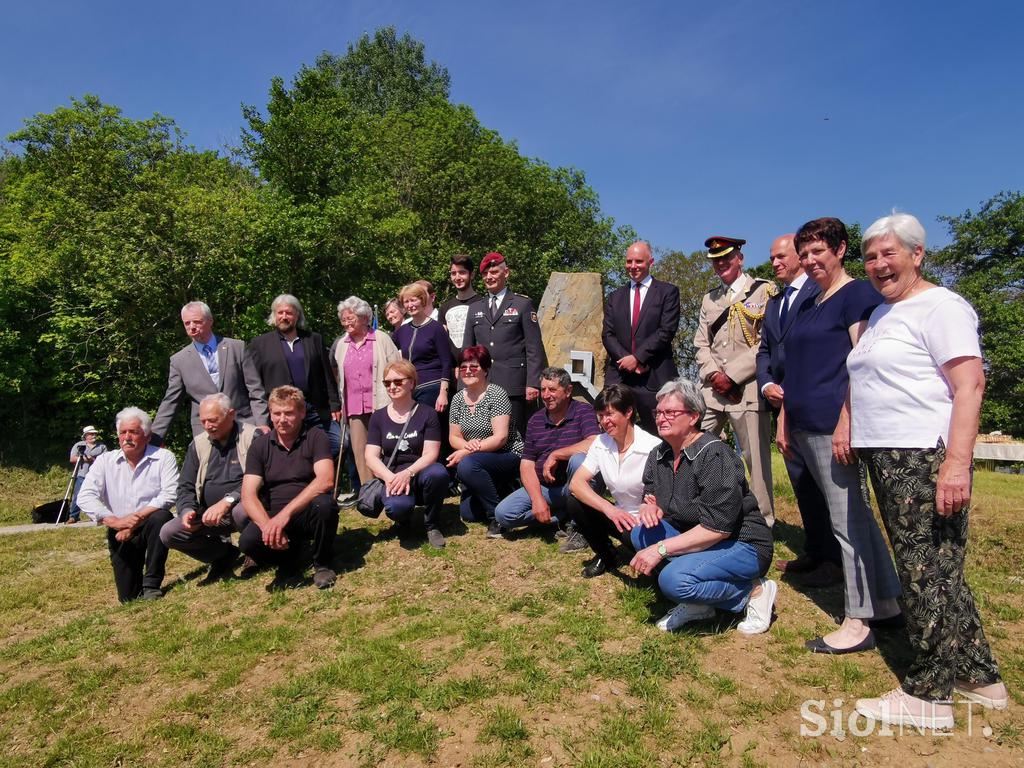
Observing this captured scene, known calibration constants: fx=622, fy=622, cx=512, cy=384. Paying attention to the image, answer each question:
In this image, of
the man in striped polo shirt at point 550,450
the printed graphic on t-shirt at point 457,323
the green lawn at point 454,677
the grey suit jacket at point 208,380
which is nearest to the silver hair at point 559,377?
the man in striped polo shirt at point 550,450

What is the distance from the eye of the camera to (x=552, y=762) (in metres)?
2.63

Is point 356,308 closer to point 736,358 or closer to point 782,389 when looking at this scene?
point 736,358

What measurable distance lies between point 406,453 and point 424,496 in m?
0.41

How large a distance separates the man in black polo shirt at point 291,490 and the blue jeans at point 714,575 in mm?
2581

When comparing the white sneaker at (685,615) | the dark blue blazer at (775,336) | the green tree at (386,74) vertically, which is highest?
the green tree at (386,74)

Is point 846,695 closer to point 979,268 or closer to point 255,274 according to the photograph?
point 255,274

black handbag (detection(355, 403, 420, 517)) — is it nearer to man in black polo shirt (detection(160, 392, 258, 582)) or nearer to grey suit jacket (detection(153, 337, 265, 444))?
man in black polo shirt (detection(160, 392, 258, 582))

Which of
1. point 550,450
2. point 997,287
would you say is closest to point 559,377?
point 550,450

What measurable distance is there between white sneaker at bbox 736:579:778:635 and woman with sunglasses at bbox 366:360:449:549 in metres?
2.49

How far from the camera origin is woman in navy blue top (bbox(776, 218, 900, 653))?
3209 millimetres

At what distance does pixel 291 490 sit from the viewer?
15.6 ft

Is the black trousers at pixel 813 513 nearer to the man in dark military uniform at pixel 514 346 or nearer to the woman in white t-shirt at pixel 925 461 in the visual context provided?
the woman in white t-shirt at pixel 925 461

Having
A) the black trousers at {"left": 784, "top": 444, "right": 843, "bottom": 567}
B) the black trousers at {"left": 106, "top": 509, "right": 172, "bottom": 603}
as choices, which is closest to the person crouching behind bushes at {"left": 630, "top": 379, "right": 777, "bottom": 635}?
the black trousers at {"left": 784, "top": 444, "right": 843, "bottom": 567}

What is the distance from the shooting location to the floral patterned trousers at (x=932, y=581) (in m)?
2.58
